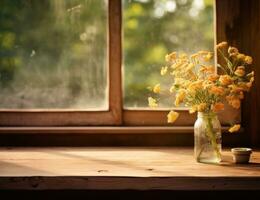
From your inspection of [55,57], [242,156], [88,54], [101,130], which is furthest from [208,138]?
[55,57]

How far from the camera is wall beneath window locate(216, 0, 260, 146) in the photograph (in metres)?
2.73

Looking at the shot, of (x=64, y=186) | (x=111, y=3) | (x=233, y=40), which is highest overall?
(x=111, y=3)

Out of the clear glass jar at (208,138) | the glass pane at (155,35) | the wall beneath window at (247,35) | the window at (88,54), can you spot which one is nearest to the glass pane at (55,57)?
the window at (88,54)

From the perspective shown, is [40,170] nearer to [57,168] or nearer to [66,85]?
[57,168]

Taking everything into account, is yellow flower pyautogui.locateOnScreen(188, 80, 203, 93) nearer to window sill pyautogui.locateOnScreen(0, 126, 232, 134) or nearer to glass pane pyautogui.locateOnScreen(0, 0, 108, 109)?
window sill pyautogui.locateOnScreen(0, 126, 232, 134)

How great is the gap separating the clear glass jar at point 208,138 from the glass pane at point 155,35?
2.27 feet

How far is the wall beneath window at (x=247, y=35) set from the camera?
273 cm

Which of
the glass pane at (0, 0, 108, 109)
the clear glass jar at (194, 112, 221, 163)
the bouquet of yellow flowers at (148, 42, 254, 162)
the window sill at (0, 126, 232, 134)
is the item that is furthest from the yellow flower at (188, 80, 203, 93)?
the glass pane at (0, 0, 108, 109)

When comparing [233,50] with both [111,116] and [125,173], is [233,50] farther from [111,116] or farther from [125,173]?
[111,116]

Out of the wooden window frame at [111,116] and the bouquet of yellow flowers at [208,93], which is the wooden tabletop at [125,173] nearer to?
the bouquet of yellow flowers at [208,93]

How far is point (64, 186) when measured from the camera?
1.83 m

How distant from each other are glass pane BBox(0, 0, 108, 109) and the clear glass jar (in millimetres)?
853
